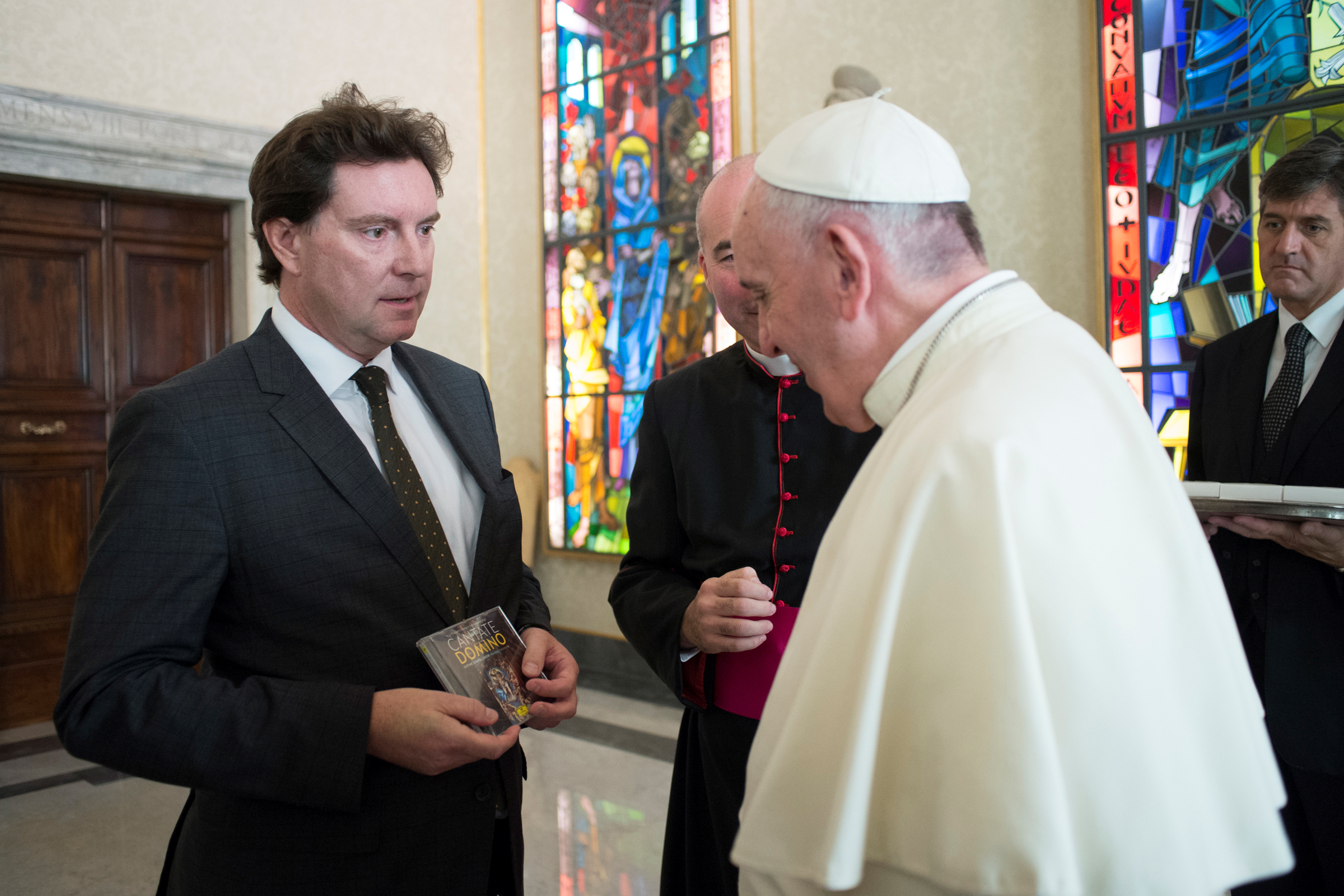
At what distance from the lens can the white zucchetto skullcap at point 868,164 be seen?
110 centimetres

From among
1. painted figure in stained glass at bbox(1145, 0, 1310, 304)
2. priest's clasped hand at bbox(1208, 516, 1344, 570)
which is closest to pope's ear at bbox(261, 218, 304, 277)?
priest's clasped hand at bbox(1208, 516, 1344, 570)

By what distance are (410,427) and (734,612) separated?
29.0 inches

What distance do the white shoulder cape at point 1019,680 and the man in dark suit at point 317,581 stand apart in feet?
2.17

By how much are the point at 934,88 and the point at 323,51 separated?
4057mm

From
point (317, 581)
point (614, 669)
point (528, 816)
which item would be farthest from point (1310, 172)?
point (614, 669)

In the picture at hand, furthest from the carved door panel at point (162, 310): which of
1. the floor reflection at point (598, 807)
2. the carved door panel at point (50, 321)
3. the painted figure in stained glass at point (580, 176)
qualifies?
the floor reflection at point (598, 807)

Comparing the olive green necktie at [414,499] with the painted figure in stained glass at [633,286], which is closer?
the olive green necktie at [414,499]

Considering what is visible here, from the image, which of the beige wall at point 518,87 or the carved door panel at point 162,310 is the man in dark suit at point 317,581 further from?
the carved door panel at point 162,310

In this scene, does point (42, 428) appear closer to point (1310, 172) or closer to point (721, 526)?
point (721, 526)

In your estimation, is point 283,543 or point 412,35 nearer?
point 283,543

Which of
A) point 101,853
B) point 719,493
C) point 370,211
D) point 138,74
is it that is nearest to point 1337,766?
point 719,493

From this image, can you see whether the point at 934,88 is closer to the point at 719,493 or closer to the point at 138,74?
the point at 719,493

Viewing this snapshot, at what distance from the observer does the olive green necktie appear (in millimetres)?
1627

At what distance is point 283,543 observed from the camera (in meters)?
1.47
